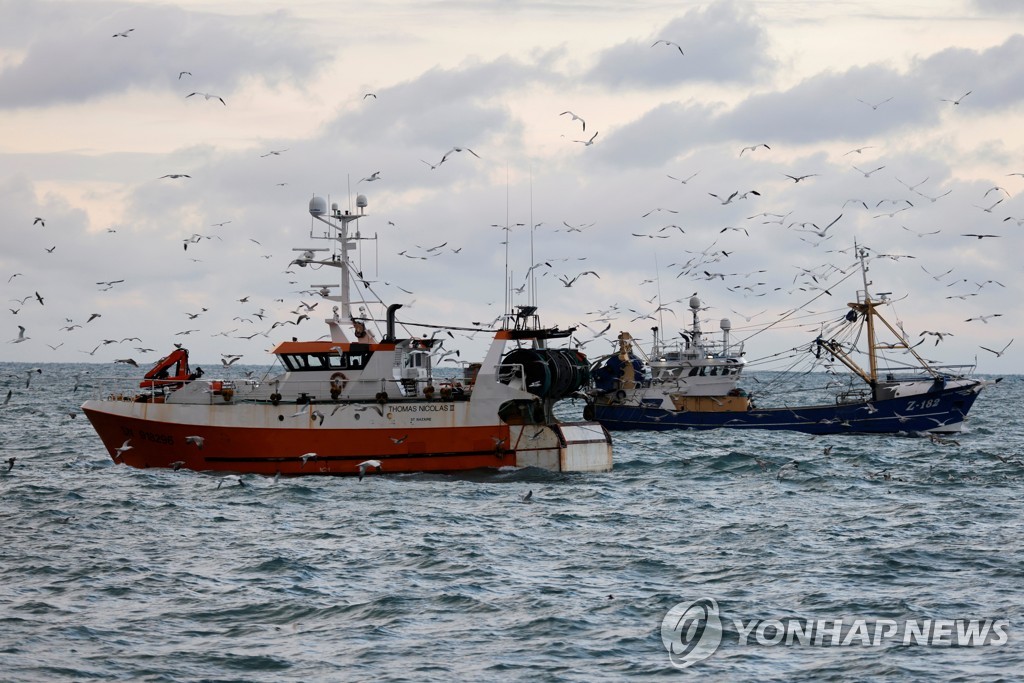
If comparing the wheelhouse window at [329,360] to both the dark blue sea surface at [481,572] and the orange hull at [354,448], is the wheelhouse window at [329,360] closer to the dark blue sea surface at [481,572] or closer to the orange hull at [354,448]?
the orange hull at [354,448]

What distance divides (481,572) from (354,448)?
441 inches

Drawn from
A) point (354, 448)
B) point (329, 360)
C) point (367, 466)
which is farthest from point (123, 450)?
point (367, 466)

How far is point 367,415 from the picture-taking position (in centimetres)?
3050

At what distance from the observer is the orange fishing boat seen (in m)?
30.5

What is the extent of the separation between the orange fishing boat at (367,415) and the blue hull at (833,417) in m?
20.6

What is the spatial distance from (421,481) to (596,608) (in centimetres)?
1298

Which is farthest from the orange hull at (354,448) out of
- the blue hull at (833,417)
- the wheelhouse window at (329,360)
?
the blue hull at (833,417)

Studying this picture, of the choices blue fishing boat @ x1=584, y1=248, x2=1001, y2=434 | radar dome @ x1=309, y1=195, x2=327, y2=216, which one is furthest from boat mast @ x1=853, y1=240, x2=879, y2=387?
radar dome @ x1=309, y1=195, x2=327, y2=216

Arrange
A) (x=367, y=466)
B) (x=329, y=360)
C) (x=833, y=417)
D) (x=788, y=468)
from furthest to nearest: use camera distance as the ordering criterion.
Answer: (x=833, y=417), (x=788, y=468), (x=329, y=360), (x=367, y=466)

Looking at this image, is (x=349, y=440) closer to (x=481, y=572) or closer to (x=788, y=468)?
(x=481, y=572)

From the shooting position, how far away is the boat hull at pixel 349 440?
3052 cm

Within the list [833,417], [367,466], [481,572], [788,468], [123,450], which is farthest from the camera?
[833,417]

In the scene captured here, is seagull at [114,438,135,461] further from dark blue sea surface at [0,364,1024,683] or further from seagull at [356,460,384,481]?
seagull at [356,460,384,481]

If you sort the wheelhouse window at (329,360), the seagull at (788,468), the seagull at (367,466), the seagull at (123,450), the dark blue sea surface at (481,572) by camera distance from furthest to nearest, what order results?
1. the seagull at (788,468)
2. the seagull at (123,450)
3. the wheelhouse window at (329,360)
4. the seagull at (367,466)
5. the dark blue sea surface at (481,572)
